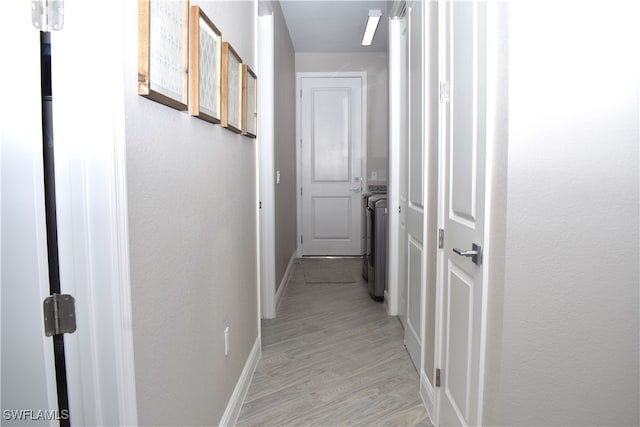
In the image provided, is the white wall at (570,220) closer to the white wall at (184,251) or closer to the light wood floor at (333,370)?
the light wood floor at (333,370)

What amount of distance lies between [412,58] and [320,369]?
196 centimetres

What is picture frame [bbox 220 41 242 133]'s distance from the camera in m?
1.94

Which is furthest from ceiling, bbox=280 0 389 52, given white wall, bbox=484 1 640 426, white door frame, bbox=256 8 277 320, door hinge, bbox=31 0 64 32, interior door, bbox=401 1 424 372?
door hinge, bbox=31 0 64 32

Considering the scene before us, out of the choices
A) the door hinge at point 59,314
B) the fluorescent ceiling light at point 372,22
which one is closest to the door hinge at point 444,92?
the door hinge at point 59,314

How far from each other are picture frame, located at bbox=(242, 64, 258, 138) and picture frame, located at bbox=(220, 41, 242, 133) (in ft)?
0.23

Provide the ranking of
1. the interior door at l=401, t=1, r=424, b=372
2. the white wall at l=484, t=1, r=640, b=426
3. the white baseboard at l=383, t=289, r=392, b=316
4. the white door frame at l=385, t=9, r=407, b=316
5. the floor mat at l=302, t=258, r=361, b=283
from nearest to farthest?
the white wall at l=484, t=1, r=640, b=426
the interior door at l=401, t=1, r=424, b=372
the white door frame at l=385, t=9, r=407, b=316
the white baseboard at l=383, t=289, r=392, b=316
the floor mat at l=302, t=258, r=361, b=283

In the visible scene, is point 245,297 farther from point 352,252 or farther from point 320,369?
point 352,252

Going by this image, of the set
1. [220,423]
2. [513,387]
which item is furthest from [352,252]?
[513,387]

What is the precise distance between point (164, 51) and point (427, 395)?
1.97 m

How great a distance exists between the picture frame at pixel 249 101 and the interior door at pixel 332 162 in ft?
11.7

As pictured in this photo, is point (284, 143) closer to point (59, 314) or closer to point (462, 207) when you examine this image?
point (462, 207)

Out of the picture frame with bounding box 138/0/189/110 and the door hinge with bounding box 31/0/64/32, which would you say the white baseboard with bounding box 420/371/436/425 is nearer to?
the picture frame with bounding box 138/0/189/110

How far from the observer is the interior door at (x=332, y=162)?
6367 mm

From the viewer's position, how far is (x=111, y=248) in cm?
106
